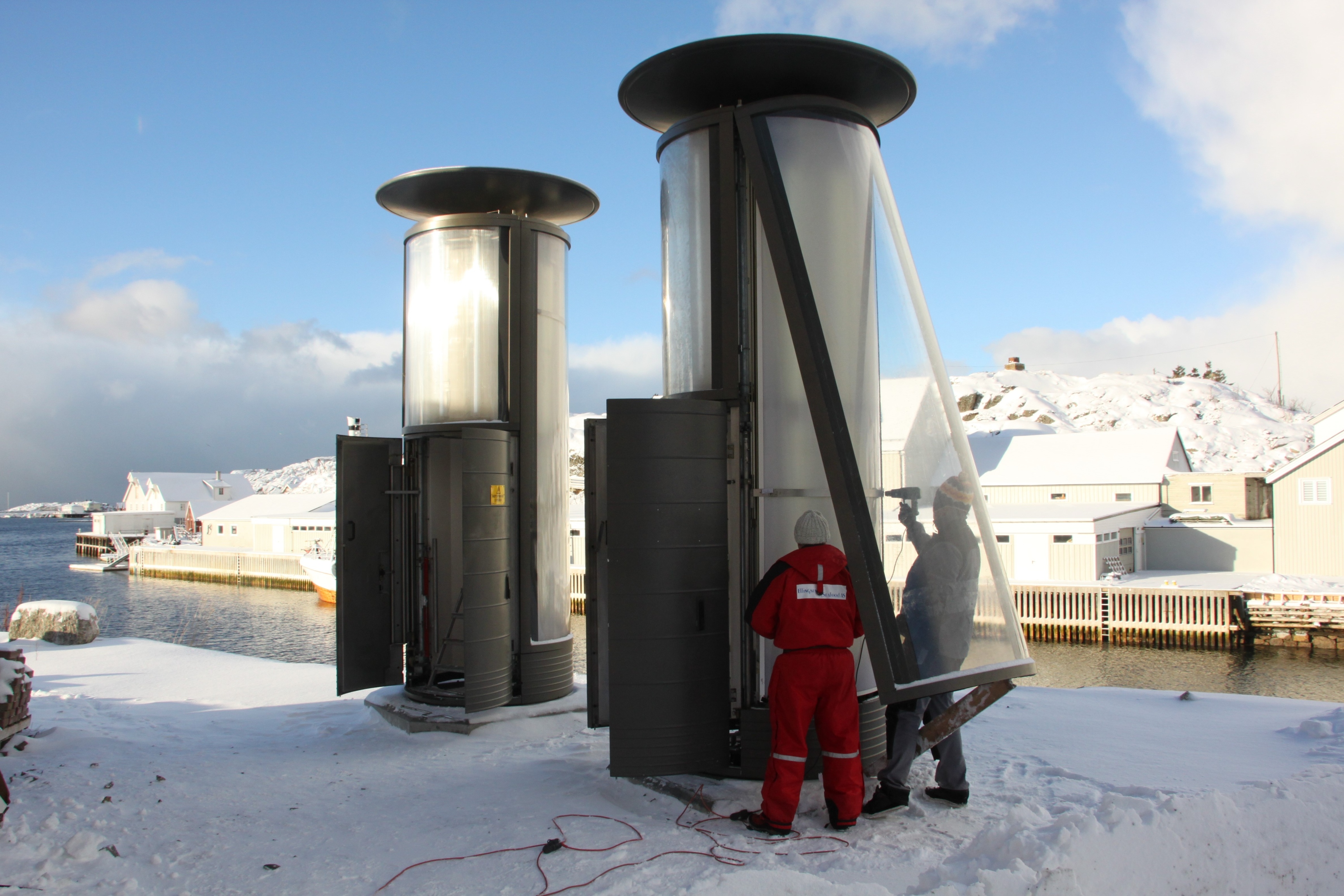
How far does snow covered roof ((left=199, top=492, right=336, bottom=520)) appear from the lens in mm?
52531

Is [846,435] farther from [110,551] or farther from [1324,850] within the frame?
[110,551]

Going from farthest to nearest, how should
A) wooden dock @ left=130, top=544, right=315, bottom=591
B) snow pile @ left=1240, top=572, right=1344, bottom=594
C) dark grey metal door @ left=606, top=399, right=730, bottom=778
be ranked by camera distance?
wooden dock @ left=130, top=544, right=315, bottom=591 → snow pile @ left=1240, top=572, right=1344, bottom=594 → dark grey metal door @ left=606, top=399, right=730, bottom=778

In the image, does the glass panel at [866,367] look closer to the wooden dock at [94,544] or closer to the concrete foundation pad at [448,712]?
the concrete foundation pad at [448,712]

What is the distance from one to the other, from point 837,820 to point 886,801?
434 millimetres

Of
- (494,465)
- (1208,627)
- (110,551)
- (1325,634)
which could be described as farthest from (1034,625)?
(110,551)

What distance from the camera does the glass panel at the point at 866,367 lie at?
5.11 metres

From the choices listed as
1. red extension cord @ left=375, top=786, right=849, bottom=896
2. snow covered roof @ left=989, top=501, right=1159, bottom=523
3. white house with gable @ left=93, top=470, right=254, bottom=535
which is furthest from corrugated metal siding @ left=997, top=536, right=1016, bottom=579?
white house with gable @ left=93, top=470, right=254, bottom=535

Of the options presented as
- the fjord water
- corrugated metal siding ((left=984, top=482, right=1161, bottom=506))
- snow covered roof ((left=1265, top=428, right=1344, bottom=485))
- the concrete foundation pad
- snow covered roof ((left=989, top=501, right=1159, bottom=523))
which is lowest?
the fjord water

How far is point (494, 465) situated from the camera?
23.9ft

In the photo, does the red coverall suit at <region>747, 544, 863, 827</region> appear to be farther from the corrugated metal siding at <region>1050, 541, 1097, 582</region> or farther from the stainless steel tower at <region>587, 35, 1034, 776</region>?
the corrugated metal siding at <region>1050, 541, 1097, 582</region>

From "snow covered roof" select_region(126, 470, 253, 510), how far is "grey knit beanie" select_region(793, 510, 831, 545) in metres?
82.5

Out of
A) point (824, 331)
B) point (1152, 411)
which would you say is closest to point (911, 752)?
point (824, 331)

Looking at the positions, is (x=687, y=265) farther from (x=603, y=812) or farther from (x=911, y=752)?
(x=603, y=812)

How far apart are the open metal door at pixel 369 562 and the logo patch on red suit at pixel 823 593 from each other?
15.4 ft
